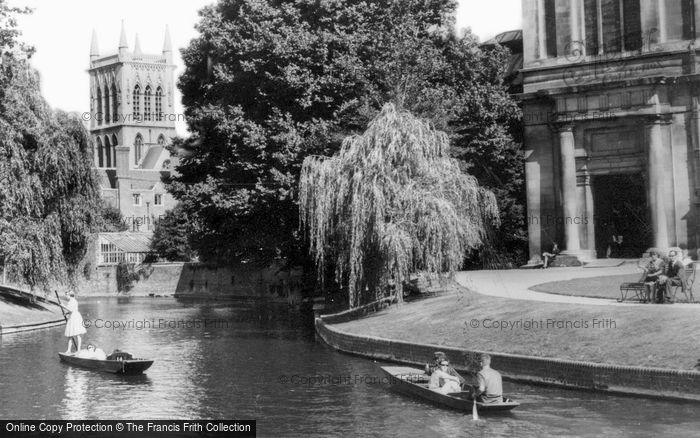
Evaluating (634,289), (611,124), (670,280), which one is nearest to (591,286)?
(634,289)

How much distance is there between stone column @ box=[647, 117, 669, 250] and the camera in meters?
47.5

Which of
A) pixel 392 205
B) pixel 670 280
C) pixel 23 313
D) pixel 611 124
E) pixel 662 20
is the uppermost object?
pixel 662 20

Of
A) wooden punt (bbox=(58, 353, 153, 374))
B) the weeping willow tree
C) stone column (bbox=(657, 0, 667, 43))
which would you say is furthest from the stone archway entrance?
wooden punt (bbox=(58, 353, 153, 374))

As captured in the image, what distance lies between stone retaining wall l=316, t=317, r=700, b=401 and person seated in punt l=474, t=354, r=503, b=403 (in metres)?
3.50

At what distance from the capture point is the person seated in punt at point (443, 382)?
24.9 m

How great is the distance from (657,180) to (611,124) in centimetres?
348

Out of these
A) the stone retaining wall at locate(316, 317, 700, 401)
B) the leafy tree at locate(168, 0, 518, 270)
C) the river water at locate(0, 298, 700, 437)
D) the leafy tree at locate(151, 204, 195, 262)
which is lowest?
the river water at locate(0, 298, 700, 437)

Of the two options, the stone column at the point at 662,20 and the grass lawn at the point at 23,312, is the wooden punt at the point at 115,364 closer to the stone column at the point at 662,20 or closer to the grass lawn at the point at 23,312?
the grass lawn at the point at 23,312

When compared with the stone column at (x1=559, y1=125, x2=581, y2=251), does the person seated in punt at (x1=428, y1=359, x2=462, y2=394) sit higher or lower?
lower

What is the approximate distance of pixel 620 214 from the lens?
5197 centimetres

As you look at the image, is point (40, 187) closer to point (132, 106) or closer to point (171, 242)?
point (171, 242)

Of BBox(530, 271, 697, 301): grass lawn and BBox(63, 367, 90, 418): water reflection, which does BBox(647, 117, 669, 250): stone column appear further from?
BBox(63, 367, 90, 418): water reflection

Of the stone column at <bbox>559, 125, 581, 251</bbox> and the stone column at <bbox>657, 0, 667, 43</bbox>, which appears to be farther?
the stone column at <bbox>559, 125, 581, 251</bbox>

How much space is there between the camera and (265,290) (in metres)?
81.1
